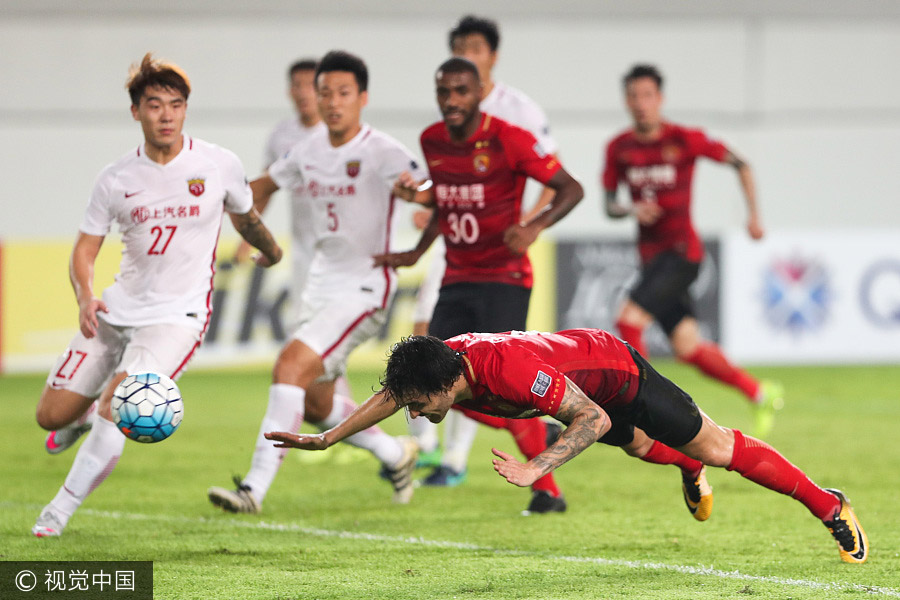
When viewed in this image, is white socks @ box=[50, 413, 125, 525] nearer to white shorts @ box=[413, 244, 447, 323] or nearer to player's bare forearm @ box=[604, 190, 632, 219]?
white shorts @ box=[413, 244, 447, 323]

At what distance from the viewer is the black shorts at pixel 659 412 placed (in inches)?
196

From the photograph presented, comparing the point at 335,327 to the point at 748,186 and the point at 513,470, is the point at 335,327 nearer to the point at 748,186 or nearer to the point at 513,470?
the point at 513,470

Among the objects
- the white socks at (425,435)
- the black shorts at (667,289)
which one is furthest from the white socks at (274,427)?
the black shorts at (667,289)

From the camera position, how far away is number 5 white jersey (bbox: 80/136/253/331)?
605 centimetres

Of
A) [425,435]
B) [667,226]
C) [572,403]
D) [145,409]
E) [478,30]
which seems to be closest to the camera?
[572,403]

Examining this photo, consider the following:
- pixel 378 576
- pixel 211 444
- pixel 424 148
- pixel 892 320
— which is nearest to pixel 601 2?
pixel 892 320

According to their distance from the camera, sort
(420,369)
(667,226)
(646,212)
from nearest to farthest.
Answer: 1. (420,369)
2. (646,212)
3. (667,226)

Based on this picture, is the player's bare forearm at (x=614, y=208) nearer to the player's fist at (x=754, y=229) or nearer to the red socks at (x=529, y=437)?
the player's fist at (x=754, y=229)

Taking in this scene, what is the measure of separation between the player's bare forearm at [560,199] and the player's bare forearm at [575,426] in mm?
1900

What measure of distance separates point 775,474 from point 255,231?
2881mm

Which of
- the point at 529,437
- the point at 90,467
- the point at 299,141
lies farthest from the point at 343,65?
the point at 90,467

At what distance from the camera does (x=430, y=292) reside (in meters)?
7.96

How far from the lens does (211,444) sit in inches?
381

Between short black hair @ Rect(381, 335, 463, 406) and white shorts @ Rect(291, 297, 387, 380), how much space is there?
2.33 metres
